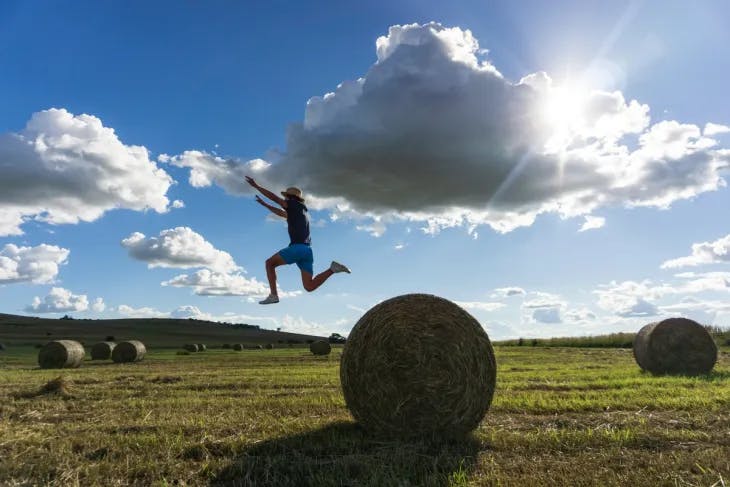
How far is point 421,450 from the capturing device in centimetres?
709

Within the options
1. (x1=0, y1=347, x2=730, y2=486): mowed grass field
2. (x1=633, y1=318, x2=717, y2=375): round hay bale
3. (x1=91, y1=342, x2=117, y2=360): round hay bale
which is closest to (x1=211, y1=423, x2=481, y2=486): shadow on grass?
(x1=0, y1=347, x2=730, y2=486): mowed grass field

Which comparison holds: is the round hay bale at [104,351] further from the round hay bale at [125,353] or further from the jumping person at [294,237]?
the jumping person at [294,237]

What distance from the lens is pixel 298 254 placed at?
8562 millimetres

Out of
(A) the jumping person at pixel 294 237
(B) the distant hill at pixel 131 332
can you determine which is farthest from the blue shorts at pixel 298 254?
(B) the distant hill at pixel 131 332

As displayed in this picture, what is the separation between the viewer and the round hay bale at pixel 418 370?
805cm

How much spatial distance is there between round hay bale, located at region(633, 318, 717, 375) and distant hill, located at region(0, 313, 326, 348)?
48.1 metres

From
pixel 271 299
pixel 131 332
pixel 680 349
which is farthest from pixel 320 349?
pixel 131 332

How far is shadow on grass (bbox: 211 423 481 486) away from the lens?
18.2 feet

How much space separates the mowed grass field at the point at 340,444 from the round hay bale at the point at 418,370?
40cm

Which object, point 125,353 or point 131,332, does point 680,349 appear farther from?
point 131,332

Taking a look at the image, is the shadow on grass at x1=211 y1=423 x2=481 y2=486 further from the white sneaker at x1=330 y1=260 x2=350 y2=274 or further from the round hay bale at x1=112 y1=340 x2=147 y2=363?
the round hay bale at x1=112 y1=340 x2=147 y2=363

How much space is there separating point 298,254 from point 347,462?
3.40 m

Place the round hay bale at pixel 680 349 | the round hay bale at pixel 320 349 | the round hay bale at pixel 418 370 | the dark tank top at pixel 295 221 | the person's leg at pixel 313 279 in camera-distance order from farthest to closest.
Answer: the round hay bale at pixel 320 349, the round hay bale at pixel 680 349, the person's leg at pixel 313 279, the dark tank top at pixel 295 221, the round hay bale at pixel 418 370

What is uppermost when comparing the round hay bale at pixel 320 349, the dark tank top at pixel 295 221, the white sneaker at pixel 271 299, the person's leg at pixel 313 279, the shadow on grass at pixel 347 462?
the dark tank top at pixel 295 221
